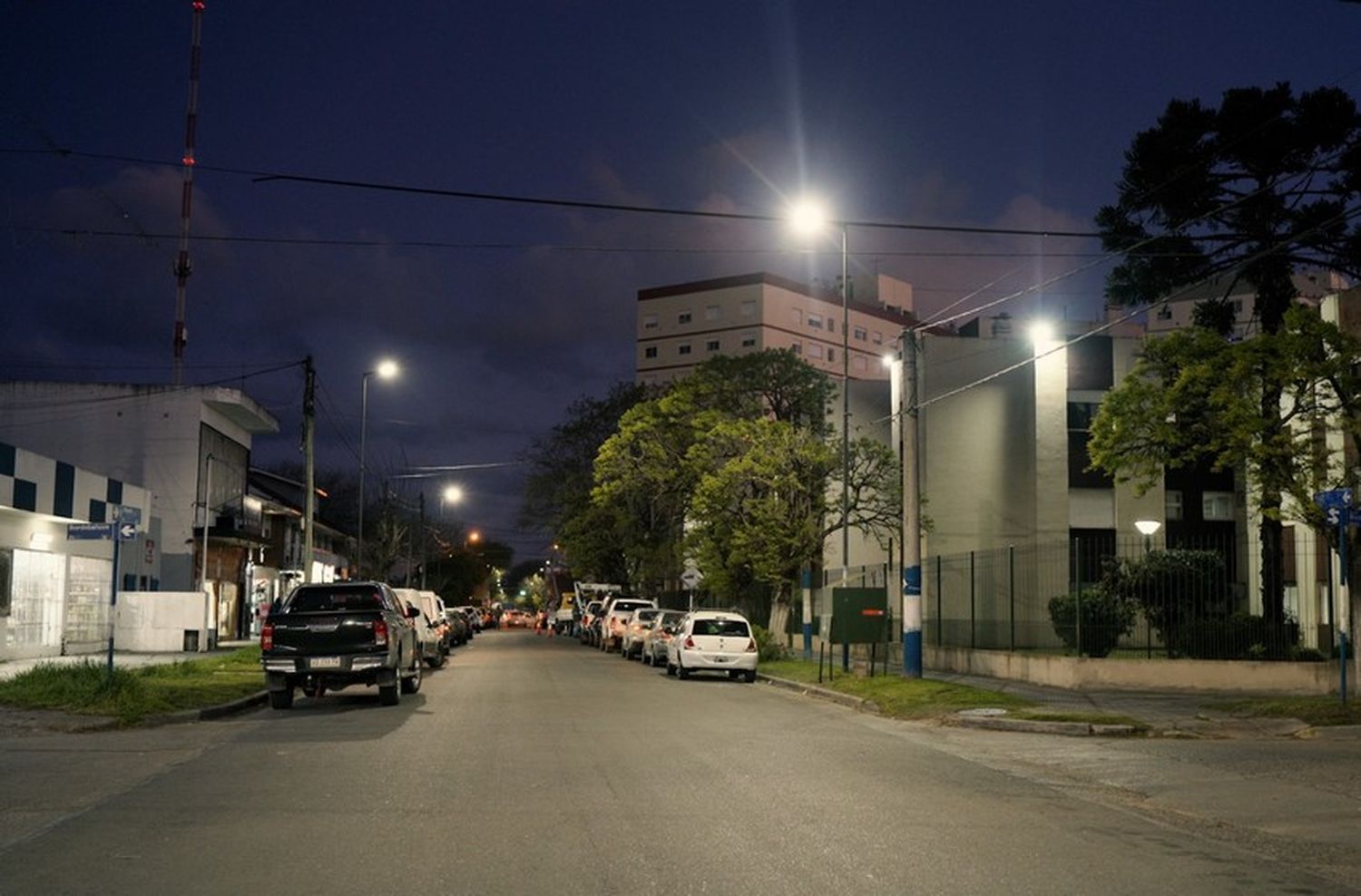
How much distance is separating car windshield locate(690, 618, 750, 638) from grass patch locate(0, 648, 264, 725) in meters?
10.00

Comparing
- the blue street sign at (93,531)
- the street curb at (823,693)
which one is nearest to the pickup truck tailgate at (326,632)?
the blue street sign at (93,531)

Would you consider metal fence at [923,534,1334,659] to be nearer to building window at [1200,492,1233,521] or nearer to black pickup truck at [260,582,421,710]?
building window at [1200,492,1233,521]

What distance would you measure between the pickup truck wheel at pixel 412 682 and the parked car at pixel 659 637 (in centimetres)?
1006

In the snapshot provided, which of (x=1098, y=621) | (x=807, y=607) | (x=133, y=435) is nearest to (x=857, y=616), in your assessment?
(x=1098, y=621)

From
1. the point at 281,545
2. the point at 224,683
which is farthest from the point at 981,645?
the point at 281,545

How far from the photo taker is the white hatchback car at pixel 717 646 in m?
30.9

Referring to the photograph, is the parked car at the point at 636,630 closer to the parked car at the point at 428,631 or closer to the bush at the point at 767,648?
the bush at the point at 767,648

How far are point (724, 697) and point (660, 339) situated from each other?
80745 mm

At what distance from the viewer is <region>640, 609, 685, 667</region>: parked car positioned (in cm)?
3672

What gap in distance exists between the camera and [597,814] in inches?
426

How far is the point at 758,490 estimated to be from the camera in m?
43.7

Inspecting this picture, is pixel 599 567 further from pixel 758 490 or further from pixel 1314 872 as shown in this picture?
pixel 1314 872

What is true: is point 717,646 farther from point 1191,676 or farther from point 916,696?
point 1191,676

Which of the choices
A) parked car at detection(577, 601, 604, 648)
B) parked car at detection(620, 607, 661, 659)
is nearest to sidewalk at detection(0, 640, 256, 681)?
parked car at detection(620, 607, 661, 659)
